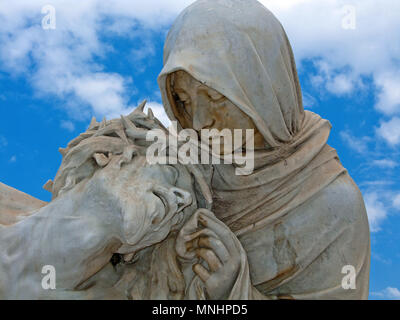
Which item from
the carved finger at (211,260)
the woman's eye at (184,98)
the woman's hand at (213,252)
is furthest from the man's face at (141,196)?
the woman's eye at (184,98)

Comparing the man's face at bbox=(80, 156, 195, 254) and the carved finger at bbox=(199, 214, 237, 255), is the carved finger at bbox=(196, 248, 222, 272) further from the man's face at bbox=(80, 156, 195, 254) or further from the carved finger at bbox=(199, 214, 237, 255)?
the man's face at bbox=(80, 156, 195, 254)

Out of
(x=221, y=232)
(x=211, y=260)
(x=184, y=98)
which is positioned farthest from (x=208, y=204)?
(x=184, y=98)

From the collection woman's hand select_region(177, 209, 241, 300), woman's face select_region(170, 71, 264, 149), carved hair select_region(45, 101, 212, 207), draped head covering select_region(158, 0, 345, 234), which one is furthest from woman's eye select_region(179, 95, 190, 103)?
woman's hand select_region(177, 209, 241, 300)

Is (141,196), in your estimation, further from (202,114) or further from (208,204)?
(202,114)

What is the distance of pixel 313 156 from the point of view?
129 inches

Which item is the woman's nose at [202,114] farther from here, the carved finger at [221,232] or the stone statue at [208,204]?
the carved finger at [221,232]

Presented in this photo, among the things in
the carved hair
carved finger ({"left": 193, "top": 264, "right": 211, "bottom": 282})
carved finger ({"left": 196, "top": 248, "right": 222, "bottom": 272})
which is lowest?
carved finger ({"left": 193, "top": 264, "right": 211, "bottom": 282})

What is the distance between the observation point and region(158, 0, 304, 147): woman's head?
2.97m

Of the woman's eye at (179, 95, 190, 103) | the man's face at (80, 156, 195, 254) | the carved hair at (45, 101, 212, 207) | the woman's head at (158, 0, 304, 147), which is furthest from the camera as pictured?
the woman's eye at (179, 95, 190, 103)

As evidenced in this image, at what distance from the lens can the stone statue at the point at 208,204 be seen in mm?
2709

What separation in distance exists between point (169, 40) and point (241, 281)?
1396 mm

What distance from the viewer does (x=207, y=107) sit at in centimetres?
313

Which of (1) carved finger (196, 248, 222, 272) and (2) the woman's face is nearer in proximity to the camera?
(1) carved finger (196, 248, 222, 272)

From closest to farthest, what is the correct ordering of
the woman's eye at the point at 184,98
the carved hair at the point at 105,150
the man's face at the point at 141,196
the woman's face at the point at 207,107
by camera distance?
1. the man's face at the point at 141,196
2. the carved hair at the point at 105,150
3. the woman's face at the point at 207,107
4. the woman's eye at the point at 184,98
